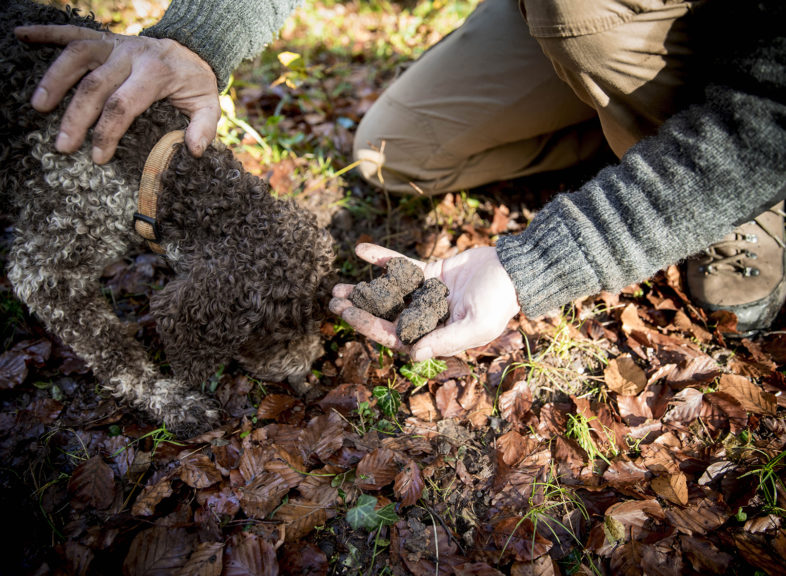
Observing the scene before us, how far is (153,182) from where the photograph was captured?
2.29 meters

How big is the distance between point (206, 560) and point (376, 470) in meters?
0.84

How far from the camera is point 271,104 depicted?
5.00 metres

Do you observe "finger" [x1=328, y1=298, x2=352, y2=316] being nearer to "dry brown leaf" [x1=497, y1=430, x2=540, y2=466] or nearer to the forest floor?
the forest floor

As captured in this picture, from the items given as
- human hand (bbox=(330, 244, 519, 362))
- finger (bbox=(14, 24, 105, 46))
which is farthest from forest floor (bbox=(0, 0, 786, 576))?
finger (bbox=(14, 24, 105, 46))

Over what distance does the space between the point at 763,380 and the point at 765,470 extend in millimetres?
742

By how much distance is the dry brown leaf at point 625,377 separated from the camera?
2678mm

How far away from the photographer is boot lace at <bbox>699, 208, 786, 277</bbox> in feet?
9.93

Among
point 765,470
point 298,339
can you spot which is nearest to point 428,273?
point 298,339

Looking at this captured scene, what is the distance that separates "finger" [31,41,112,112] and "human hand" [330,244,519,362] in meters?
1.64

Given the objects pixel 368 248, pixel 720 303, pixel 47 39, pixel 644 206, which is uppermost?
pixel 47 39

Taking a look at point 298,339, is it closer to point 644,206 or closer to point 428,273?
point 428,273

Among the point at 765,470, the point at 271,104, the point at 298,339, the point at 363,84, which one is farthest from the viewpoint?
the point at 363,84

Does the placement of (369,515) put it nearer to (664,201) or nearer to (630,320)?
(664,201)

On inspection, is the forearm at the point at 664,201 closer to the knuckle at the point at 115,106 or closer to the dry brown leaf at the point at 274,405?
the dry brown leaf at the point at 274,405
